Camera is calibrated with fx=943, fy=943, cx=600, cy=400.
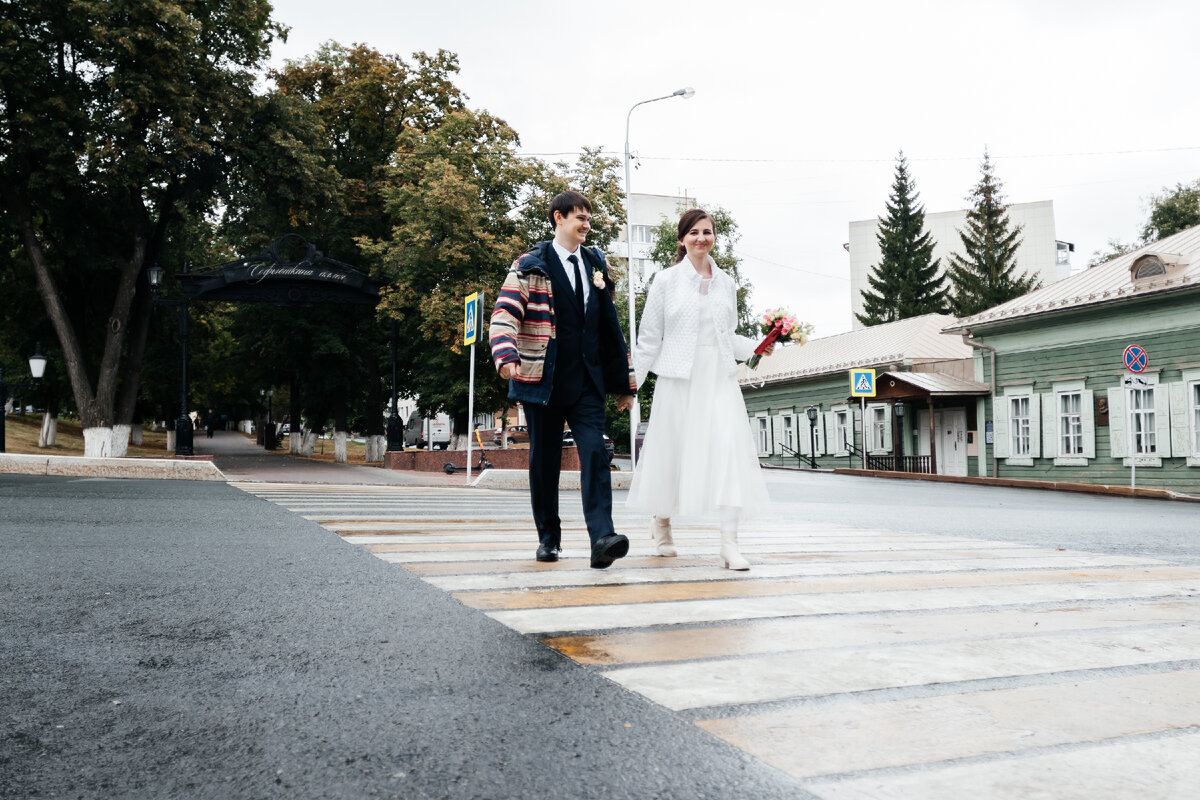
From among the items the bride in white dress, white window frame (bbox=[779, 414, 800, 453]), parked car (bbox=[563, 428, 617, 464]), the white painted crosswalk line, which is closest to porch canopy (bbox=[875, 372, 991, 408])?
white window frame (bbox=[779, 414, 800, 453])

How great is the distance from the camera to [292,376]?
33.3 meters

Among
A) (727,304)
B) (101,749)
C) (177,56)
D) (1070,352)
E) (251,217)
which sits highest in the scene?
(177,56)

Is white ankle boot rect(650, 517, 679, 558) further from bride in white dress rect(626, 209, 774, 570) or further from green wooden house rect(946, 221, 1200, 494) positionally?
green wooden house rect(946, 221, 1200, 494)

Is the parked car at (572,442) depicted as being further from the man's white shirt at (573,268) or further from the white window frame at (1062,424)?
the white window frame at (1062,424)

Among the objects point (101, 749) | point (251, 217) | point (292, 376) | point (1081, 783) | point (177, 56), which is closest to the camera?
point (1081, 783)

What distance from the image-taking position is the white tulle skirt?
207 inches

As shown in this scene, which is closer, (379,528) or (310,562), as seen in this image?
(310,562)

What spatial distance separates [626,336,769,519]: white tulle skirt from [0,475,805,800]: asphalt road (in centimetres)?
162

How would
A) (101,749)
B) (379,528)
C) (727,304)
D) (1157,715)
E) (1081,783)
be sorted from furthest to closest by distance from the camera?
1. (379,528)
2. (727,304)
3. (1157,715)
4. (101,749)
5. (1081,783)

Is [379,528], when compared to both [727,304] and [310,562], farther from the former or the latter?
[727,304]

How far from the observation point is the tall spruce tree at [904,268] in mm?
57281

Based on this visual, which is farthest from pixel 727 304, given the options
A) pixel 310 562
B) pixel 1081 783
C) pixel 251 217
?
pixel 251 217

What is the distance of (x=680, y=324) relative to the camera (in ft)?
17.9

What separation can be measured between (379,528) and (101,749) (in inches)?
205
